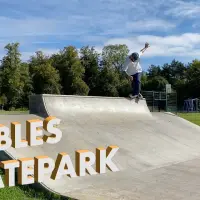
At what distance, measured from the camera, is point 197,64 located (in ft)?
217

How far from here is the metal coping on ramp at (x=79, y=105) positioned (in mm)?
8266

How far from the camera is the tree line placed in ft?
129

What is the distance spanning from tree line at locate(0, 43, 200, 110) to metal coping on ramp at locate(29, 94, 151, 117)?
27518 mm

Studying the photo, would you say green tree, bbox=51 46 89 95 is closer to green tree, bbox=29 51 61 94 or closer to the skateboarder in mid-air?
green tree, bbox=29 51 61 94

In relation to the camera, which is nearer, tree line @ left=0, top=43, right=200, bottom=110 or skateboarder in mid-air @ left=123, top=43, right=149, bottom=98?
skateboarder in mid-air @ left=123, top=43, right=149, bottom=98

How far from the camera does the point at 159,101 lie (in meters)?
23.3

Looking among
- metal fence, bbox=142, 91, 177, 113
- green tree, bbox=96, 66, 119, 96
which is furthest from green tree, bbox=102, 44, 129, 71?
metal fence, bbox=142, 91, 177, 113

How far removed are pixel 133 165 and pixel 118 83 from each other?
50.4 metres

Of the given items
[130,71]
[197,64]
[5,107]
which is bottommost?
[5,107]

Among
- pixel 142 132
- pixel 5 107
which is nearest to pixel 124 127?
pixel 142 132

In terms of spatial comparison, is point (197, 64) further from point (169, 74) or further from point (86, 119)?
point (86, 119)
